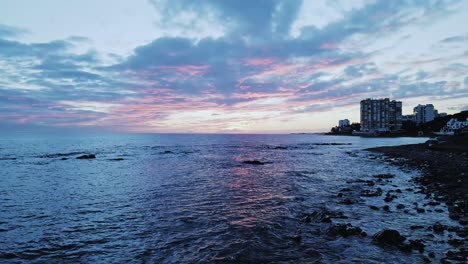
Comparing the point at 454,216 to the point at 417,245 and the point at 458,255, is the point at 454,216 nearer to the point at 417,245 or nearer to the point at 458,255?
the point at 417,245

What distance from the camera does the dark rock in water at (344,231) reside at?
37.7 feet

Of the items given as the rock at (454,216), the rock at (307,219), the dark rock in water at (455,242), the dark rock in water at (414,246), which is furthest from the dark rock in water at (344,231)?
the rock at (454,216)

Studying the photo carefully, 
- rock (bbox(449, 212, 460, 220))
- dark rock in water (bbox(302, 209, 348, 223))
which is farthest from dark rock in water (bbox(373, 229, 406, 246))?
rock (bbox(449, 212, 460, 220))

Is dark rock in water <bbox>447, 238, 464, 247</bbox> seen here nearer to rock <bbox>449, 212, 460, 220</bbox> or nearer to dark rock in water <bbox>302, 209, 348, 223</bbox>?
rock <bbox>449, 212, 460, 220</bbox>

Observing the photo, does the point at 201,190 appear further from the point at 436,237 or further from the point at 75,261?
the point at 436,237

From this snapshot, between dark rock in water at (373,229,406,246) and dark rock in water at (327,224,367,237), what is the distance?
29.0 inches

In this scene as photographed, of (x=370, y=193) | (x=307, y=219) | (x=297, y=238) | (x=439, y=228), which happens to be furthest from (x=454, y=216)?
(x=297, y=238)

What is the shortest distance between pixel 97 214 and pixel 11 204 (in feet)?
24.4

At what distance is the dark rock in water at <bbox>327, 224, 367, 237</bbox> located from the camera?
11.5 meters

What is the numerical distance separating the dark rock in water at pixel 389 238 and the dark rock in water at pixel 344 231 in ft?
2.41

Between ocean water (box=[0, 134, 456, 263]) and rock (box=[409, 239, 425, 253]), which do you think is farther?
ocean water (box=[0, 134, 456, 263])

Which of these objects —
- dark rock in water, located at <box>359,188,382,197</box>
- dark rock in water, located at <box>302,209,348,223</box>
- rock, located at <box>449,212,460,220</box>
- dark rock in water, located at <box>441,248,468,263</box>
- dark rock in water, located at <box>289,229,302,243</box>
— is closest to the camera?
dark rock in water, located at <box>441,248,468,263</box>

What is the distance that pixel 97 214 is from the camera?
15.5 metres

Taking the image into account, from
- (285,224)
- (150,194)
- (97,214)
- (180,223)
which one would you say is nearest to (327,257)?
(285,224)
